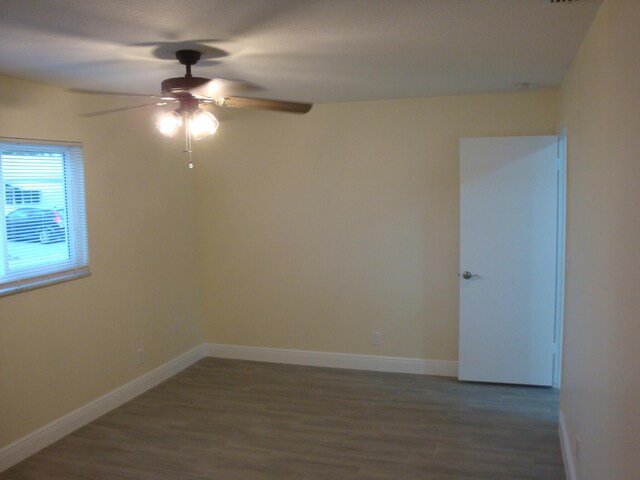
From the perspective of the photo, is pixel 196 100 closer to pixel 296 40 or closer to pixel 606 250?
pixel 296 40

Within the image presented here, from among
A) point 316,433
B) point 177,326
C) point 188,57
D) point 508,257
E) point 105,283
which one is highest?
point 188,57

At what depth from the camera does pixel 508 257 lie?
4590 mm

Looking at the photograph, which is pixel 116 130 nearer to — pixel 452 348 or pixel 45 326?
pixel 45 326

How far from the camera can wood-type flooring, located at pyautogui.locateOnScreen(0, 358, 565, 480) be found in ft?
11.1

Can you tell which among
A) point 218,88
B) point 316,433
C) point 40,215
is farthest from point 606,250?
point 40,215

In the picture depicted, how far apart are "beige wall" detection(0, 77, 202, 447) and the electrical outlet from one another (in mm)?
55

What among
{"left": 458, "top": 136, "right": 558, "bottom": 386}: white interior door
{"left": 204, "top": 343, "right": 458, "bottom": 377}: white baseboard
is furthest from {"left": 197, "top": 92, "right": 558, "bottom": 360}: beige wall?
{"left": 458, "top": 136, "right": 558, "bottom": 386}: white interior door

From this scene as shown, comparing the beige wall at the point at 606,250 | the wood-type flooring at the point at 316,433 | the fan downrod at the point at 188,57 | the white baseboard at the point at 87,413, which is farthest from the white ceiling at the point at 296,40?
the wood-type flooring at the point at 316,433

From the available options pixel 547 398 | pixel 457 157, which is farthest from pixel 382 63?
pixel 547 398

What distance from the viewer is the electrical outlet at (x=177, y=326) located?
17.0ft

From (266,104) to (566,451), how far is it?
264 centimetres

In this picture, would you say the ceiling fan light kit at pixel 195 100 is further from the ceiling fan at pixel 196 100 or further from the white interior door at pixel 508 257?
the white interior door at pixel 508 257

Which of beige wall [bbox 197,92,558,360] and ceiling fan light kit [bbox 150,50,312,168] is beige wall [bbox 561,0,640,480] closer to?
ceiling fan light kit [bbox 150,50,312,168]

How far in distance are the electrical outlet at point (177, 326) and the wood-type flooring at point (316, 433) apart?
47cm
